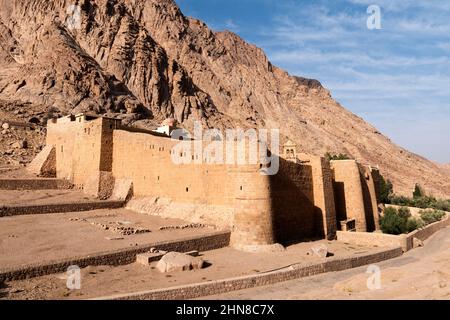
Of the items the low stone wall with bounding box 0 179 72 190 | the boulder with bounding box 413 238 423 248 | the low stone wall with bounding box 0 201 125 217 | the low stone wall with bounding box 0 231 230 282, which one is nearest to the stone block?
the low stone wall with bounding box 0 179 72 190

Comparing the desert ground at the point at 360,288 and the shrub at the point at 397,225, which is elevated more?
the shrub at the point at 397,225

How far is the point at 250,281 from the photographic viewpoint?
1208cm

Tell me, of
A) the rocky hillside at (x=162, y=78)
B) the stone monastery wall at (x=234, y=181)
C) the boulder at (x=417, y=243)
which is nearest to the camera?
the stone monastery wall at (x=234, y=181)

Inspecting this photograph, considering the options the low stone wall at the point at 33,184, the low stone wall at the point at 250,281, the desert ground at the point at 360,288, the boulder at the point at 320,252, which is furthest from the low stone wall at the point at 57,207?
the desert ground at the point at 360,288

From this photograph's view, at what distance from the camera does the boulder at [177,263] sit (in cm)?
1305

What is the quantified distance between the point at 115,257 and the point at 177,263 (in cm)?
220

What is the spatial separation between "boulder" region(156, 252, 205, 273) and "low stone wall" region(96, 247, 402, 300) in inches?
83.0

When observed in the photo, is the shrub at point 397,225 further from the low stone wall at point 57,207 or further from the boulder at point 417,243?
the low stone wall at point 57,207

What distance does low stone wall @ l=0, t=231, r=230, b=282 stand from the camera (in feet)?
37.4

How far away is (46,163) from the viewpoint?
2412cm

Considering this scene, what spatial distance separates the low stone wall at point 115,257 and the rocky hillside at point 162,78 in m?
26.9

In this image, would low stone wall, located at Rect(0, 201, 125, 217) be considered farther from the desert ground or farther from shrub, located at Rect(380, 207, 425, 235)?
shrub, located at Rect(380, 207, 425, 235)

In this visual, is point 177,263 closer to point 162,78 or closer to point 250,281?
point 250,281

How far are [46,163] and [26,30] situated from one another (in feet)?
117
